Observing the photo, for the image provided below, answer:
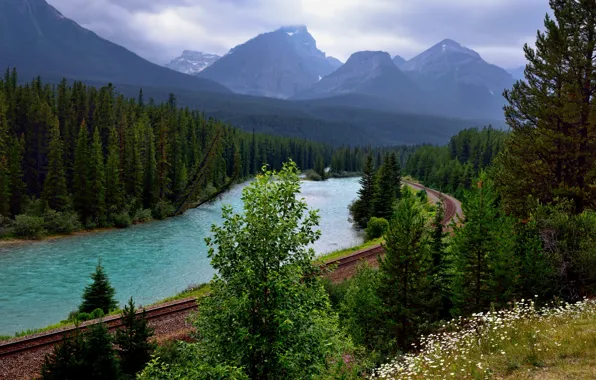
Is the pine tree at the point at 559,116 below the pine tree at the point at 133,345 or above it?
above

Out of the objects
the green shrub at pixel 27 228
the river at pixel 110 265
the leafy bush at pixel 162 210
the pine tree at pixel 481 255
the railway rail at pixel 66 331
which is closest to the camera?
the pine tree at pixel 481 255

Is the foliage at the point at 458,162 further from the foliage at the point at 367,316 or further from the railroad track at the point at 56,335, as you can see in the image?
the railroad track at the point at 56,335

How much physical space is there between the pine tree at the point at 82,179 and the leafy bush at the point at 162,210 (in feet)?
36.6

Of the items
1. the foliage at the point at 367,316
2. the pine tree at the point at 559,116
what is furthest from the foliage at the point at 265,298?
the pine tree at the point at 559,116

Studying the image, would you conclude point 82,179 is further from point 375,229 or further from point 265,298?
point 265,298

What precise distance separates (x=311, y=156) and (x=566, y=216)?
17208 cm

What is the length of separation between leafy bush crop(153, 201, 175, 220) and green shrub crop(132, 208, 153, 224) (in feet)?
6.51

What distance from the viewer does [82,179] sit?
61406mm

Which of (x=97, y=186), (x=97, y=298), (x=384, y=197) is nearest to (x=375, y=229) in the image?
(x=384, y=197)

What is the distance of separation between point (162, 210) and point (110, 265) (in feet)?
90.8

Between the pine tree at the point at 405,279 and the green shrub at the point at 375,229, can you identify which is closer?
the pine tree at the point at 405,279

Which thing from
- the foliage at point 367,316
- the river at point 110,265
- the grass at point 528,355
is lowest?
the river at point 110,265

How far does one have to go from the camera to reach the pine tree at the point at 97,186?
198ft

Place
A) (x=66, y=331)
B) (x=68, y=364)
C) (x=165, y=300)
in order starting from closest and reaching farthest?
(x=68, y=364) < (x=66, y=331) < (x=165, y=300)
